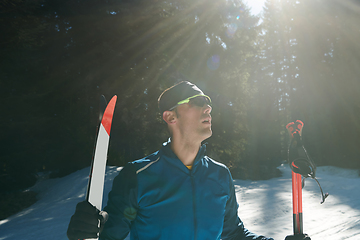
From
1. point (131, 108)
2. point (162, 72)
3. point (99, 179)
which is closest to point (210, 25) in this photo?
point (162, 72)

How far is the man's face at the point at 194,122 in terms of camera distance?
74.4 inches

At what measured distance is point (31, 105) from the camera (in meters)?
9.78

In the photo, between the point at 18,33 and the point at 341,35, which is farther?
the point at 341,35

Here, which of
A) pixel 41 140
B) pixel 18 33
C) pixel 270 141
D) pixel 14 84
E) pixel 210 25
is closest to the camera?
pixel 18 33

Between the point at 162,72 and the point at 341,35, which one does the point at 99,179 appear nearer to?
the point at 162,72

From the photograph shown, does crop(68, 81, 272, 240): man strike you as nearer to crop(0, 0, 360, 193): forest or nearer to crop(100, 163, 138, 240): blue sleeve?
crop(100, 163, 138, 240): blue sleeve

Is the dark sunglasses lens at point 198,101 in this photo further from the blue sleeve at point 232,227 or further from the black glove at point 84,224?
the black glove at point 84,224

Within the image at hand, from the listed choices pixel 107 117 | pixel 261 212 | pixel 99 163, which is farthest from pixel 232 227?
pixel 261 212

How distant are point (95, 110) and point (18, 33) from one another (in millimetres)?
3875

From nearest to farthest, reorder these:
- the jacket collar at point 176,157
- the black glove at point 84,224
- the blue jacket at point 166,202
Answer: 1. the black glove at point 84,224
2. the blue jacket at point 166,202
3. the jacket collar at point 176,157

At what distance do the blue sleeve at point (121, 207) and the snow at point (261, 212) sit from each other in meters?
4.45

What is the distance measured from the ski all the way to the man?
0.08m

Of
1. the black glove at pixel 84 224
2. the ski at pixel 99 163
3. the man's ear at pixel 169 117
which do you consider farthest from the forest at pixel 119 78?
the black glove at pixel 84 224

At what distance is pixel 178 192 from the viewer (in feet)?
5.65
